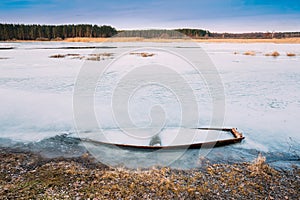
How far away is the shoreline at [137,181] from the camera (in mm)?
4141

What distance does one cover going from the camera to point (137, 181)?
14.8 feet

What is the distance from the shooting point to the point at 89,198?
13.1ft

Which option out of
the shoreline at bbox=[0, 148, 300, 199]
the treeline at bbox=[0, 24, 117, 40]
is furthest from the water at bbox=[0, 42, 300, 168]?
the treeline at bbox=[0, 24, 117, 40]

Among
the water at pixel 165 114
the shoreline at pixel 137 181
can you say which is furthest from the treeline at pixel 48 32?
the shoreline at pixel 137 181

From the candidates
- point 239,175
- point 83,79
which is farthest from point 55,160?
point 83,79

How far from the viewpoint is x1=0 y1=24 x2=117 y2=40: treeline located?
7594 centimetres

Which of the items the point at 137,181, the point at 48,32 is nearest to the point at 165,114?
the point at 137,181

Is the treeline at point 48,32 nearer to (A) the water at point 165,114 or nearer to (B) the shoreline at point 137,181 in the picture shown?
(A) the water at point 165,114

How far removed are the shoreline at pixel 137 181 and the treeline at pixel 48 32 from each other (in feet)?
243

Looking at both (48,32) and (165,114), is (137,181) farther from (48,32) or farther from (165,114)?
(48,32)

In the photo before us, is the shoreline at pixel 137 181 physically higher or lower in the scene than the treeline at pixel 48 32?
lower

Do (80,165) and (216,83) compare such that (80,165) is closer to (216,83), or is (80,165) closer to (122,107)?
(122,107)

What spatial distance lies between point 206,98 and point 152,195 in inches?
286

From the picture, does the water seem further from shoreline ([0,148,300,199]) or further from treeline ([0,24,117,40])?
treeline ([0,24,117,40])
